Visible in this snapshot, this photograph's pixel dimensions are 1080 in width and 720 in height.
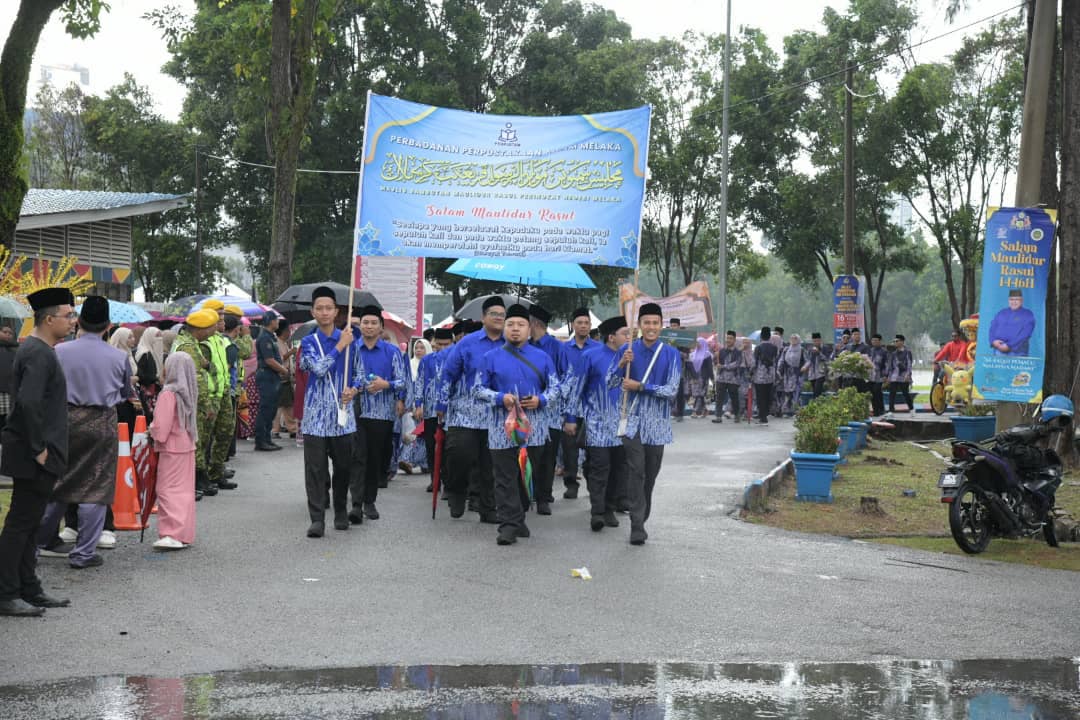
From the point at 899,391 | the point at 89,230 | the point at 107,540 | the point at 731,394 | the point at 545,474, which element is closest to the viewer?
the point at 107,540

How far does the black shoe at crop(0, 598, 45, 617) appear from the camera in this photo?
7.11m

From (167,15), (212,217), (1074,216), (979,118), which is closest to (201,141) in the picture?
(212,217)

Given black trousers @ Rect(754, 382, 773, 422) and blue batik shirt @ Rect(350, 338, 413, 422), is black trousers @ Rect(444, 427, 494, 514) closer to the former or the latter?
blue batik shirt @ Rect(350, 338, 413, 422)

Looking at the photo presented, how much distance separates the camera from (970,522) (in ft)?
34.8

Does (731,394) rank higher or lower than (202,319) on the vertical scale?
lower

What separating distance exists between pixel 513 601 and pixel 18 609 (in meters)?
2.80

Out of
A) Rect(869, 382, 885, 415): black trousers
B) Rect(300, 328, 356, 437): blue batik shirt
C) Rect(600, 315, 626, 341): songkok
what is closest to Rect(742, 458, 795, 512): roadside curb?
Rect(600, 315, 626, 341): songkok

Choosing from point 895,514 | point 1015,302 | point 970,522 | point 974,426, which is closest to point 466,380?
point 970,522

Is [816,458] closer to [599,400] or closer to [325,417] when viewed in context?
[599,400]

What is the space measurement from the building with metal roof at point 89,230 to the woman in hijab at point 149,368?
14.9 meters

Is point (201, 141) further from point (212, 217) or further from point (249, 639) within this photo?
point (249, 639)

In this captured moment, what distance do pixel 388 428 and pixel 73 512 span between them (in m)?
2.76

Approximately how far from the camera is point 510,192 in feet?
39.1

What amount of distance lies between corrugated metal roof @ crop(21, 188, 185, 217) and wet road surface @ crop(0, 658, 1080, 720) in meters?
22.4
